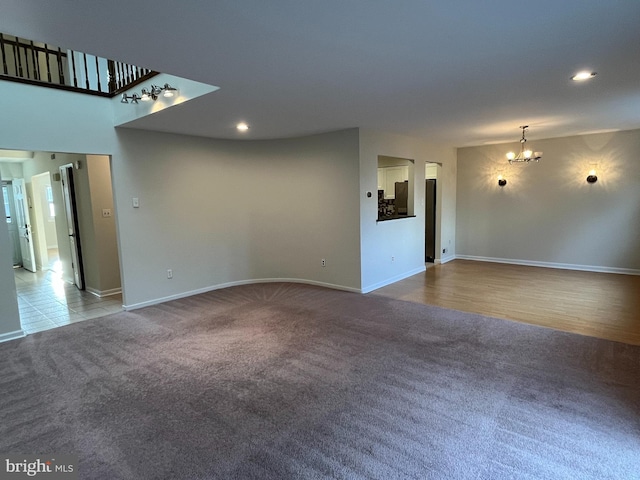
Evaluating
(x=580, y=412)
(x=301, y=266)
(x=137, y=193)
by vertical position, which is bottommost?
(x=580, y=412)

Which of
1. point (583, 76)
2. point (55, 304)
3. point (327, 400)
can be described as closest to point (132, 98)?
point (55, 304)

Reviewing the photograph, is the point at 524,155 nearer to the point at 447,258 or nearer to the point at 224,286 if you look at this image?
the point at 447,258

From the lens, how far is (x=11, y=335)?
394 centimetres

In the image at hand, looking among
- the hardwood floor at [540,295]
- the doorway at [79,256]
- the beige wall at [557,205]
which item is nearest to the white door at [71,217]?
the doorway at [79,256]

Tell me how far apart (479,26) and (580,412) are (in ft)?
8.59

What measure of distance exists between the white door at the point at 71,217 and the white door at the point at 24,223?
7.33 ft

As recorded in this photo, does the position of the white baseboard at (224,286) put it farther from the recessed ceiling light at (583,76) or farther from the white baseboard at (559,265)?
the white baseboard at (559,265)

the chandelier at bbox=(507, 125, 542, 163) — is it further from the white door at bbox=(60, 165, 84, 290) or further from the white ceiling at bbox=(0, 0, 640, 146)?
the white door at bbox=(60, 165, 84, 290)

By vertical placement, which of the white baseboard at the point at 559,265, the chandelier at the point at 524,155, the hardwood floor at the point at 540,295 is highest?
the chandelier at the point at 524,155

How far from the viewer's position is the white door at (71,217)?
588 centimetres

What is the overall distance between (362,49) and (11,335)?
471cm

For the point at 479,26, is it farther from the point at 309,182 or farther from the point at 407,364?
the point at 309,182

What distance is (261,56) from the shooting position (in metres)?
2.46

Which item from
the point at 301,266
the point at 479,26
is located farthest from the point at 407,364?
the point at 301,266
